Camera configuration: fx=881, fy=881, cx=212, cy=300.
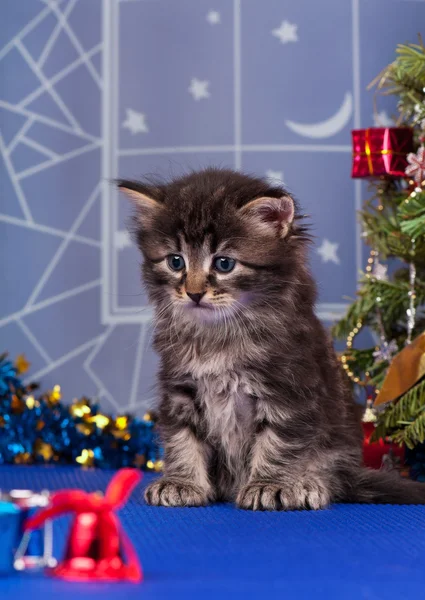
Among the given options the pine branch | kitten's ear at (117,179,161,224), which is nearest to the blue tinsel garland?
the pine branch

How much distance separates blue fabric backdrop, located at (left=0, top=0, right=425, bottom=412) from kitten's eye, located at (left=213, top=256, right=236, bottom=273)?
1451 mm

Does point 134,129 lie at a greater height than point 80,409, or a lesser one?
greater

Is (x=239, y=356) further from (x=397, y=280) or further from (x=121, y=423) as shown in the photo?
(x=121, y=423)

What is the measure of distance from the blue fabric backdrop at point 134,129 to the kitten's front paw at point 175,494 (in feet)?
4.73

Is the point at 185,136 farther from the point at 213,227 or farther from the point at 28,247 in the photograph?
the point at 213,227

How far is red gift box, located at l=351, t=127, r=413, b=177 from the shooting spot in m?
2.75

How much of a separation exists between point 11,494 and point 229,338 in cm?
95

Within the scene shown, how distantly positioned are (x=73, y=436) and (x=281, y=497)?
138cm

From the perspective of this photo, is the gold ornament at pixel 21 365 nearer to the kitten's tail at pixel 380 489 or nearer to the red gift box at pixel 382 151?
Result: the red gift box at pixel 382 151

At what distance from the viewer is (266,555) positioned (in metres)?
1.43

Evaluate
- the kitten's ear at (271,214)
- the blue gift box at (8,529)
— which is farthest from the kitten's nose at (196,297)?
the blue gift box at (8,529)

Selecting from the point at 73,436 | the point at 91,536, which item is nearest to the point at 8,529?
the point at 91,536

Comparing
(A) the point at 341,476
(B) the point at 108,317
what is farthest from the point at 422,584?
(B) the point at 108,317

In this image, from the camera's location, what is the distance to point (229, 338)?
2.05 m
